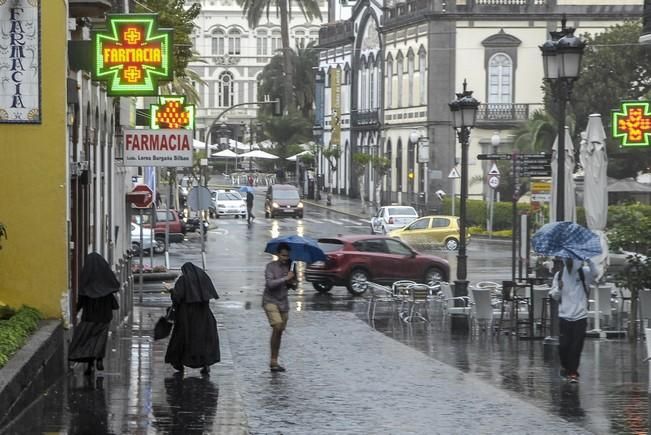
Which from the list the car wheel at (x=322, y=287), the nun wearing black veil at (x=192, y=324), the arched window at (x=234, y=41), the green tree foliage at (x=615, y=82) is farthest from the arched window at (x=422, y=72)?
the arched window at (x=234, y=41)

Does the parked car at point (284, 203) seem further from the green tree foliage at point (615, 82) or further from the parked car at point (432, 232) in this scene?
the parked car at point (432, 232)

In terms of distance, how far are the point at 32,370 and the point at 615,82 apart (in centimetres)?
5253

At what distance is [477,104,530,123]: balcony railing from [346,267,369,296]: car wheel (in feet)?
126

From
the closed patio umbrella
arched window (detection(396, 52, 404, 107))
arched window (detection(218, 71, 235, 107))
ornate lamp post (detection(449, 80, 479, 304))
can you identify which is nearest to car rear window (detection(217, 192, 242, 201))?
arched window (detection(396, 52, 404, 107))

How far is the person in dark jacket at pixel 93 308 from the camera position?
16.2m

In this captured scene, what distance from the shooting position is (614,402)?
16.0 meters

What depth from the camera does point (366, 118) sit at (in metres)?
87.7

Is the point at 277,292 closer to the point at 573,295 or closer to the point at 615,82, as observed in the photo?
the point at 573,295

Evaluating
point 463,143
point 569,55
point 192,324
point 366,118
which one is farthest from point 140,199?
point 366,118

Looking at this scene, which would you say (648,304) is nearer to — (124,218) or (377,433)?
(377,433)

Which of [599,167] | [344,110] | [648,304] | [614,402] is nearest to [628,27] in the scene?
[344,110]

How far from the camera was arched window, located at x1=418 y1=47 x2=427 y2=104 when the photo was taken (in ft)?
243

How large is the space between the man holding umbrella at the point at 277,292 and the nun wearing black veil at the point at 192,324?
1.08 m

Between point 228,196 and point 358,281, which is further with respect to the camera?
point 228,196
